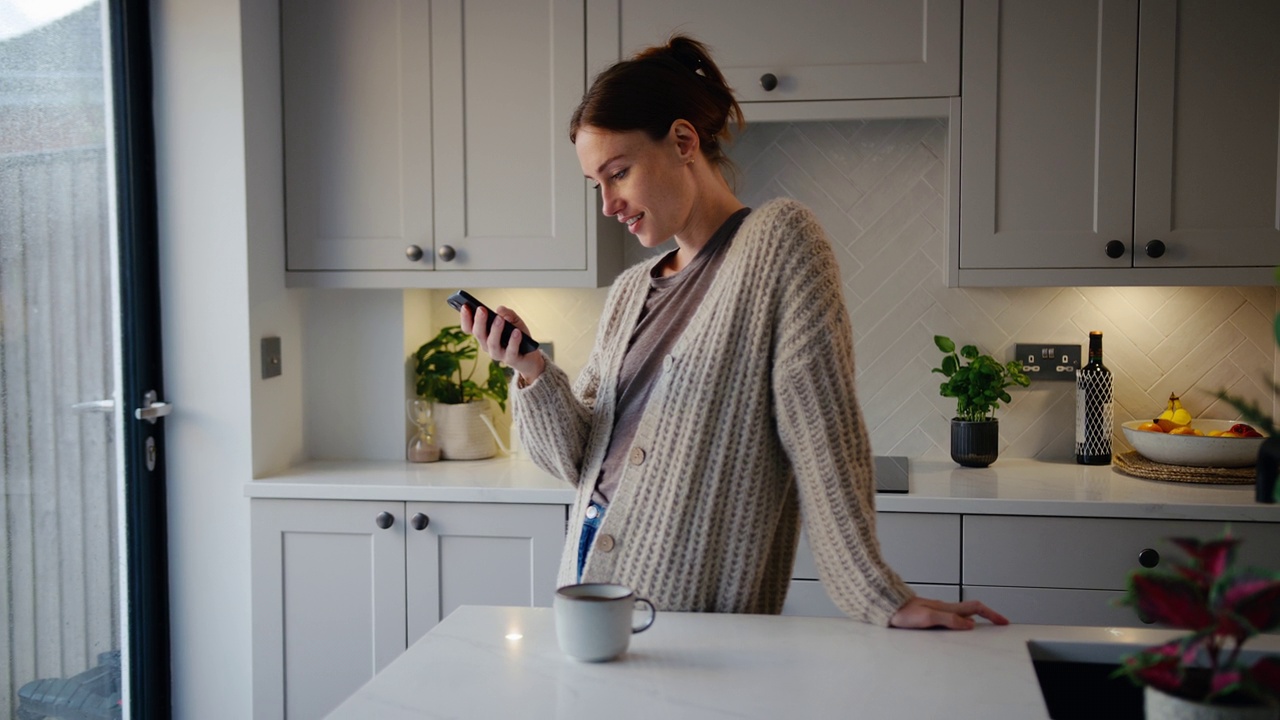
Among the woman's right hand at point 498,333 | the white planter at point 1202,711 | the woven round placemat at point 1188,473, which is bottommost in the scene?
the woven round placemat at point 1188,473

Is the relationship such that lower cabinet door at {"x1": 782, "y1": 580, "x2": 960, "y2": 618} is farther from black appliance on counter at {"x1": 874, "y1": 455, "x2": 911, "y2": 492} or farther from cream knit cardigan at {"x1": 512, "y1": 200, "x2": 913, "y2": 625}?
cream knit cardigan at {"x1": 512, "y1": 200, "x2": 913, "y2": 625}

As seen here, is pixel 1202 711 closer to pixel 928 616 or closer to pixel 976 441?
pixel 928 616

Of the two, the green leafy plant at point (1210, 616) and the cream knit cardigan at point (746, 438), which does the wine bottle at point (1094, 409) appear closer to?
the cream knit cardigan at point (746, 438)

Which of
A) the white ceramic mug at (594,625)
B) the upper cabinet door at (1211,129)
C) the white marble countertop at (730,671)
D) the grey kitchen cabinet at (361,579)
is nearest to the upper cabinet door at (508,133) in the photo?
Result: the grey kitchen cabinet at (361,579)

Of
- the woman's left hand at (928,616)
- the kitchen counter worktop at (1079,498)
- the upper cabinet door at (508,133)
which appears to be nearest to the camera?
the woman's left hand at (928,616)

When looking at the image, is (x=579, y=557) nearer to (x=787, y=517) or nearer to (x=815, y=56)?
(x=787, y=517)

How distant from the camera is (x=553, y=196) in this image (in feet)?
9.01

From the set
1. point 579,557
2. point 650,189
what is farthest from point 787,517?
point 650,189

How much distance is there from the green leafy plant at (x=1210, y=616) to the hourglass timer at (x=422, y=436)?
235 centimetres

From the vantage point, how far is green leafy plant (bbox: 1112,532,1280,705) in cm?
72

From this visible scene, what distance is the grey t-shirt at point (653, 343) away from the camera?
1.63 meters

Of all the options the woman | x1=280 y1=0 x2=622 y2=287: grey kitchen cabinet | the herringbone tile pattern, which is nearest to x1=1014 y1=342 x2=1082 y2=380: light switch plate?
the herringbone tile pattern

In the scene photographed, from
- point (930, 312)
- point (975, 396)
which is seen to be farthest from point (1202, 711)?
point (930, 312)

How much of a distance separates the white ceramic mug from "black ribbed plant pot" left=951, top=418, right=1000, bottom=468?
178 centimetres
